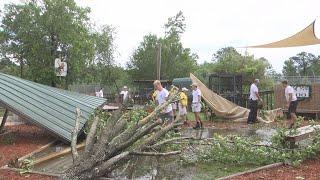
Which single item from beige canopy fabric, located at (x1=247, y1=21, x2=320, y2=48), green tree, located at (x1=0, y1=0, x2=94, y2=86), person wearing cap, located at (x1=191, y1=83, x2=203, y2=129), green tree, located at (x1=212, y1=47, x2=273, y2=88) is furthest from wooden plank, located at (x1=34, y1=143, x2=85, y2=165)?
green tree, located at (x1=212, y1=47, x2=273, y2=88)

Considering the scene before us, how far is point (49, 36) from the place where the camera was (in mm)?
28656

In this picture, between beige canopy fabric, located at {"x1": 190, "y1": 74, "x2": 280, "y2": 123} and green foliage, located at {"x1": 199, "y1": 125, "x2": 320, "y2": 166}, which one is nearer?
green foliage, located at {"x1": 199, "y1": 125, "x2": 320, "y2": 166}

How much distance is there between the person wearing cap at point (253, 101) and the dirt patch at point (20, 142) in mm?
8014

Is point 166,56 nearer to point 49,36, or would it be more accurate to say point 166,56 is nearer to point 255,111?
point 49,36

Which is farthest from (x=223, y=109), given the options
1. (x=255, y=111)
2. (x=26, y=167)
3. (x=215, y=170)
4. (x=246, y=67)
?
(x=246, y=67)

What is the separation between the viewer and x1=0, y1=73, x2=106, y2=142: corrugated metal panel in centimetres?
1166

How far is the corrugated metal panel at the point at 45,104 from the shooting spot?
11.7 metres

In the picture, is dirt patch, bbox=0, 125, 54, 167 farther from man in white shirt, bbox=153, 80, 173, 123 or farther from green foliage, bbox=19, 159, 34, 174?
man in white shirt, bbox=153, 80, 173, 123

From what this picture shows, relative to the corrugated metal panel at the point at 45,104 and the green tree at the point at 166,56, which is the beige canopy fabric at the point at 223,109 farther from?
the green tree at the point at 166,56

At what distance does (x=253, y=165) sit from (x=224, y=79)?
17.3 metres

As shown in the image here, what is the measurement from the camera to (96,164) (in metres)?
6.26

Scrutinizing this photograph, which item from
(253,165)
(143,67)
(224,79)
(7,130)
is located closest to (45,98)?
(7,130)

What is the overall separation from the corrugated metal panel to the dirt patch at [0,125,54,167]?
69 centimetres

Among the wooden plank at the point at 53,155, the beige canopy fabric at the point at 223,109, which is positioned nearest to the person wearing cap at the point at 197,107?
the beige canopy fabric at the point at 223,109
